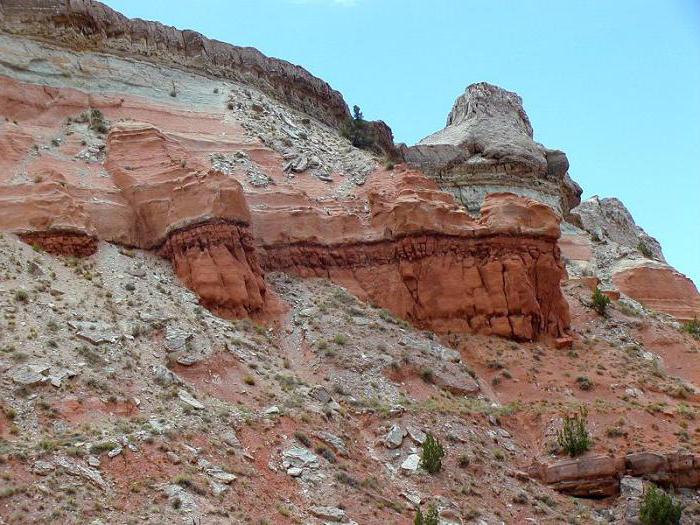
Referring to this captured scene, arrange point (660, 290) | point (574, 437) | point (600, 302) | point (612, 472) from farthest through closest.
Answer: point (660, 290) < point (600, 302) < point (574, 437) < point (612, 472)

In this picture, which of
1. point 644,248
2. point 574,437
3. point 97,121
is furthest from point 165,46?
point 644,248

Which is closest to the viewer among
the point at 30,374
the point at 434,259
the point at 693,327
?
the point at 30,374

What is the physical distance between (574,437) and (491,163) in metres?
28.0

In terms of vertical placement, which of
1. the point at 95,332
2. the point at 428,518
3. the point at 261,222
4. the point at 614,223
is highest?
the point at 614,223

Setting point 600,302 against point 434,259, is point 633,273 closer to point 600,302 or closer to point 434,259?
point 600,302

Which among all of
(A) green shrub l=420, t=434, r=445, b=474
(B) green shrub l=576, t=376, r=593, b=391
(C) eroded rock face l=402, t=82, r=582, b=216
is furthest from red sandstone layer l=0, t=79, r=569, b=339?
(C) eroded rock face l=402, t=82, r=582, b=216

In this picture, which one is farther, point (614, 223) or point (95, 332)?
point (614, 223)

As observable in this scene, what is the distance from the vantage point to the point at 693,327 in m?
44.4

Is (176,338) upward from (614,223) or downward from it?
downward

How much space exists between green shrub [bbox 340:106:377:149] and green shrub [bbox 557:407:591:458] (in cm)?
2504

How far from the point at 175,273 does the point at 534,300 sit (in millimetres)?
12778

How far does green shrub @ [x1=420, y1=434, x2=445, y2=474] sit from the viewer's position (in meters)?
25.0

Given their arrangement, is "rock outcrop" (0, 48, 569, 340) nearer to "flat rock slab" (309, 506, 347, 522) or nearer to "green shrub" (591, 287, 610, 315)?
"green shrub" (591, 287, 610, 315)

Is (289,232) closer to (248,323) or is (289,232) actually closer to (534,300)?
(248,323)
